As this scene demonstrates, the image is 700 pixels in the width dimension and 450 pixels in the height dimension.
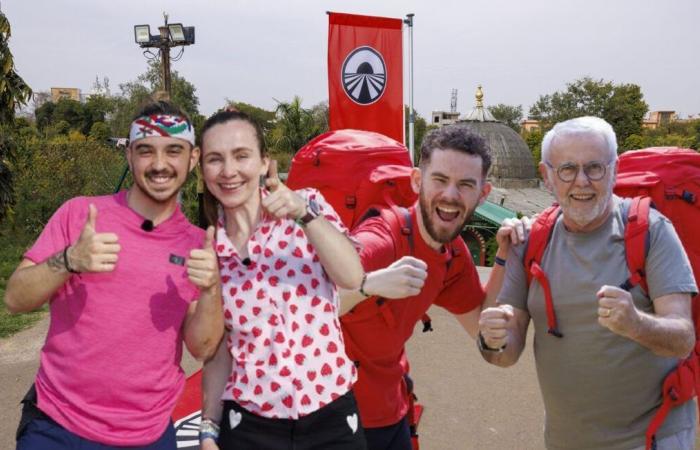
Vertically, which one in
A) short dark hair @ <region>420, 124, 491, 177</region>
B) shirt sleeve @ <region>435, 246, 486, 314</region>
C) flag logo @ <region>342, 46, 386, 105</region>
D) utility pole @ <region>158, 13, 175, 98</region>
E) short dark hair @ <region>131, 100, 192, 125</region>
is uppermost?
utility pole @ <region>158, 13, 175, 98</region>

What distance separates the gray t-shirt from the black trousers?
0.91 metres

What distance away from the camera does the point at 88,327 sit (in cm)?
189

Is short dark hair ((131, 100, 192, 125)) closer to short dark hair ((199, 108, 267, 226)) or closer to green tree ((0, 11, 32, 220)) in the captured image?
short dark hair ((199, 108, 267, 226))

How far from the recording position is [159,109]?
7.04ft

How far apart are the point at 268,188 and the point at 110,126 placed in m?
47.7

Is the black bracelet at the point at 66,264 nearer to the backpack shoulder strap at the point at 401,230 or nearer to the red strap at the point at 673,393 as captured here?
the backpack shoulder strap at the point at 401,230

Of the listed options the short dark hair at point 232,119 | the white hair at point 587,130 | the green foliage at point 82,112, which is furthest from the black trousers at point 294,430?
the green foliage at point 82,112

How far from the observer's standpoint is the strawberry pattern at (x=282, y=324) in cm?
179

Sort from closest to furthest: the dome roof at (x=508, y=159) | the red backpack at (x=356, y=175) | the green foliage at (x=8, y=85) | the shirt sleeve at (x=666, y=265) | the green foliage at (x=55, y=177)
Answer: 1. the shirt sleeve at (x=666, y=265)
2. the red backpack at (x=356, y=175)
3. the green foliage at (x=8, y=85)
4. the green foliage at (x=55, y=177)
5. the dome roof at (x=508, y=159)

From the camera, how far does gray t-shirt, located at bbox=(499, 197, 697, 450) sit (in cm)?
208

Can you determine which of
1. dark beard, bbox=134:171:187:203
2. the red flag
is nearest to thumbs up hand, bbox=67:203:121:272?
dark beard, bbox=134:171:187:203

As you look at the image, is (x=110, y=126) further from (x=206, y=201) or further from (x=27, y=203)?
(x=206, y=201)

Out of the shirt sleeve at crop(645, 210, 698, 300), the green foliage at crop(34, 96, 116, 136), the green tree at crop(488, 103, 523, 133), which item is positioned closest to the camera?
the shirt sleeve at crop(645, 210, 698, 300)

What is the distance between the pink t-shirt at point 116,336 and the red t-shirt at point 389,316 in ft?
2.47
